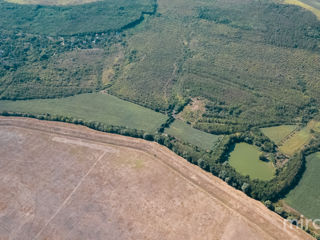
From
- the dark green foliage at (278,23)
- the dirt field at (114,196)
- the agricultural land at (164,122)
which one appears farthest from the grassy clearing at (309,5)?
the dirt field at (114,196)

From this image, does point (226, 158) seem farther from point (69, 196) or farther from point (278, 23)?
point (278, 23)

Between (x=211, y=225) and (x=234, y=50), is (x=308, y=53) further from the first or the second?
(x=211, y=225)

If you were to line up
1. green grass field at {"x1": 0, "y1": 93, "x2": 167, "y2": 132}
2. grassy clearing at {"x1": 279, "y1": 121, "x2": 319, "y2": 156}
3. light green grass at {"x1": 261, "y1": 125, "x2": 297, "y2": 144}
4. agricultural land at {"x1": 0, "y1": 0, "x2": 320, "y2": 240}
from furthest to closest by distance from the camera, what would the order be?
1. green grass field at {"x1": 0, "y1": 93, "x2": 167, "y2": 132}
2. light green grass at {"x1": 261, "y1": 125, "x2": 297, "y2": 144}
3. grassy clearing at {"x1": 279, "y1": 121, "x2": 319, "y2": 156}
4. agricultural land at {"x1": 0, "y1": 0, "x2": 320, "y2": 240}

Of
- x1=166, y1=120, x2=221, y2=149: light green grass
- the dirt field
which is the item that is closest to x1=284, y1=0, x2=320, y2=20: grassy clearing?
x1=166, y1=120, x2=221, y2=149: light green grass

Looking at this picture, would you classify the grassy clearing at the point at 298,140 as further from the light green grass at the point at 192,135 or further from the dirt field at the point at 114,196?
the dirt field at the point at 114,196

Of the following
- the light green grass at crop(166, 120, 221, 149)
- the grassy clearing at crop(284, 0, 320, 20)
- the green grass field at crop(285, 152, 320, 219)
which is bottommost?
the light green grass at crop(166, 120, 221, 149)

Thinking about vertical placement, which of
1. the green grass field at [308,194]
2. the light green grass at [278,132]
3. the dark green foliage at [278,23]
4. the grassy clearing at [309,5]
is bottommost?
the green grass field at [308,194]

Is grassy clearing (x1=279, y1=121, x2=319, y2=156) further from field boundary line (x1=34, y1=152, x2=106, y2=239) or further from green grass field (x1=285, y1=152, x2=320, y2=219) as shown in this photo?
field boundary line (x1=34, y1=152, x2=106, y2=239)

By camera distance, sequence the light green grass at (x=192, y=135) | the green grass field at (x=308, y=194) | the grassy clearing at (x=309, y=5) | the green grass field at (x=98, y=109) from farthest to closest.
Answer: the grassy clearing at (x=309, y=5)
the green grass field at (x=98, y=109)
the light green grass at (x=192, y=135)
the green grass field at (x=308, y=194)
